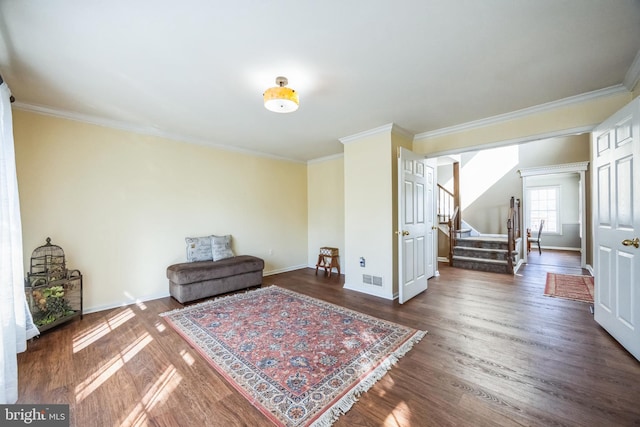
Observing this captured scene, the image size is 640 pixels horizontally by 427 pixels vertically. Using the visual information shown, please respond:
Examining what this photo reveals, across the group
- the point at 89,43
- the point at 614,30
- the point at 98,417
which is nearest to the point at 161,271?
the point at 98,417

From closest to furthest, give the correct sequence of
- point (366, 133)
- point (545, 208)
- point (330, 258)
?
point (366, 133)
point (330, 258)
point (545, 208)

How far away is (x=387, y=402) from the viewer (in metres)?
1.63

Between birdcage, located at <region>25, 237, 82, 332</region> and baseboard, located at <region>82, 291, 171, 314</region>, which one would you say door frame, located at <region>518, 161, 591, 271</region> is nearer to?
baseboard, located at <region>82, 291, 171, 314</region>

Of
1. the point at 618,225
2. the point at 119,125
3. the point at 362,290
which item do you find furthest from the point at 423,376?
the point at 119,125

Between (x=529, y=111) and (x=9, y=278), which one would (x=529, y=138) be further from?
(x=9, y=278)

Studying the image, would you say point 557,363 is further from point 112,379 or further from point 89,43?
point 89,43

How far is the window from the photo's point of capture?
8016 mm

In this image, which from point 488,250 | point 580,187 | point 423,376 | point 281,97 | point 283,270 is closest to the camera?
point 423,376

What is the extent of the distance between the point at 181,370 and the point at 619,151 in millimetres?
4260

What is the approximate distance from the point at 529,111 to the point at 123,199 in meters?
5.37

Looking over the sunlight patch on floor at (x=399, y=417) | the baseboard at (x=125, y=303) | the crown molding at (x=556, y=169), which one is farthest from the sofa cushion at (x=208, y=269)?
the crown molding at (x=556, y=169)

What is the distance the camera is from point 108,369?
1997mm

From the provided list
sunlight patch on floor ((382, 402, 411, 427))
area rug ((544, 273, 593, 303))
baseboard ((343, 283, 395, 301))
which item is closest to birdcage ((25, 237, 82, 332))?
sunlight patch on floor ((382, 402, 411, 427))

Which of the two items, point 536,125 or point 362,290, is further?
point 362,290
